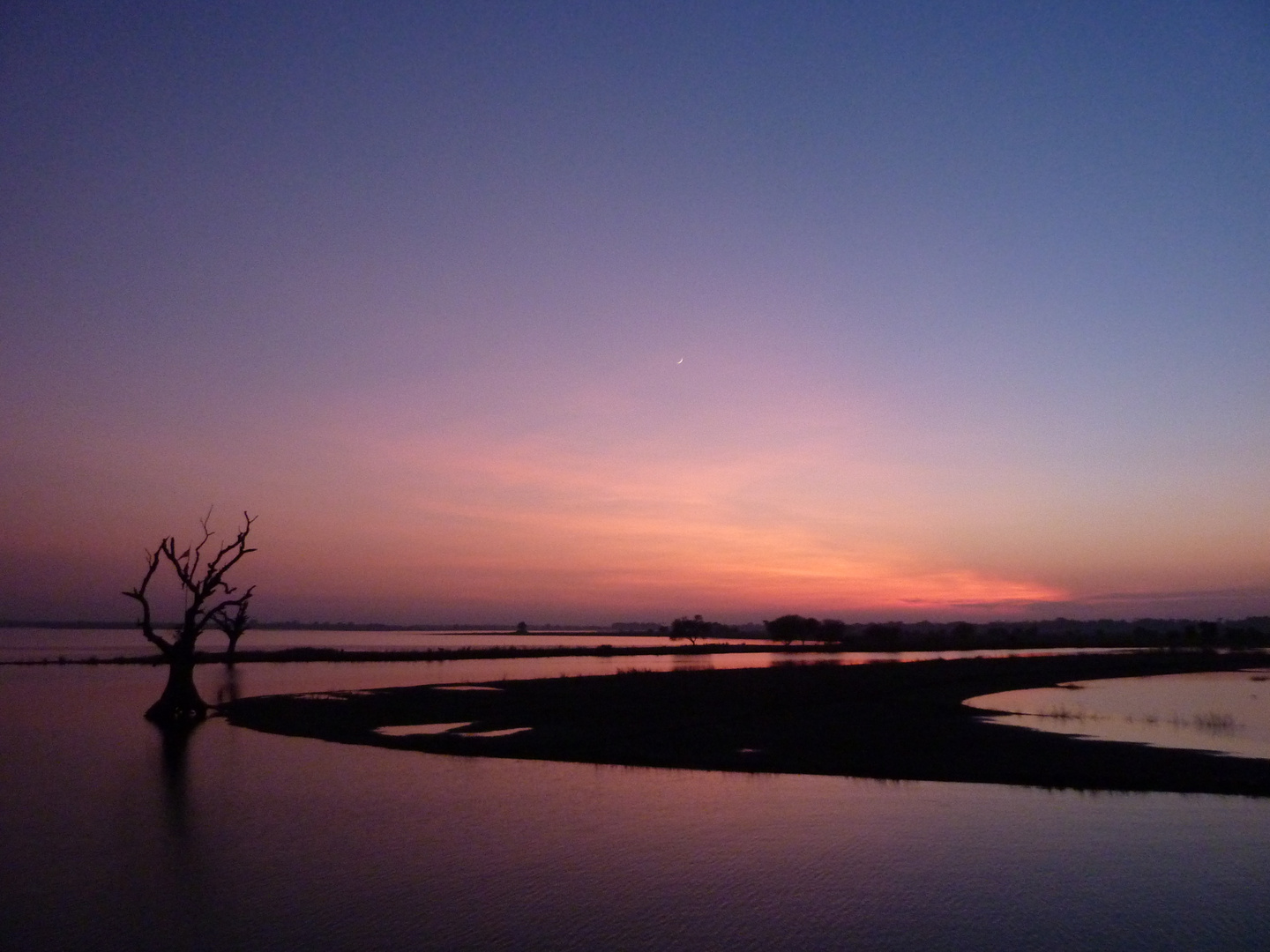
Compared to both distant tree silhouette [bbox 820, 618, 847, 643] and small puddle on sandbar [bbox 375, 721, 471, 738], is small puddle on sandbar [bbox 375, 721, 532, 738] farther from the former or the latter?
distant tree silhouette [bbox 820, 618, 847, 643]

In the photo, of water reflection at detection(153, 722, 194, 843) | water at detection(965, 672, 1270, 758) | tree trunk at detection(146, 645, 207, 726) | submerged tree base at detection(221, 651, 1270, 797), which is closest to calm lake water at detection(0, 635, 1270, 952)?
water reflection at detection(153, 722, 194, 843)

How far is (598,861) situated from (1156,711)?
29.9m

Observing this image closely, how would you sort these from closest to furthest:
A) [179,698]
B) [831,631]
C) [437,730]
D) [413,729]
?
[437,730], [413,729], [179,698], [831,631]

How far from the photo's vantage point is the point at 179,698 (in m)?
32.8

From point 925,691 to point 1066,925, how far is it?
33736mm

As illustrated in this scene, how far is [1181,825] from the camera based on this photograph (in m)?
16.1

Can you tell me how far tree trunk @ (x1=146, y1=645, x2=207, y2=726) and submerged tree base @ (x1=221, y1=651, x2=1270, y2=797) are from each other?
1438 mm

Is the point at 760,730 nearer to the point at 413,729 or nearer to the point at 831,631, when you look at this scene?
the point at 413,729

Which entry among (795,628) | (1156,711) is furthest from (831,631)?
(1156,711)

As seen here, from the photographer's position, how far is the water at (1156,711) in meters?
27.3

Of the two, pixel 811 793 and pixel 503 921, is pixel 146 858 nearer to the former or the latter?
pixel 503 921

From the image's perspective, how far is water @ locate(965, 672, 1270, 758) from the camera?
27312 millimetres

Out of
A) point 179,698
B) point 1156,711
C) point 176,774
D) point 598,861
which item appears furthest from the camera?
point 1156,711

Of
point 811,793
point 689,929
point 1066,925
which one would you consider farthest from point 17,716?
point 1066,925
